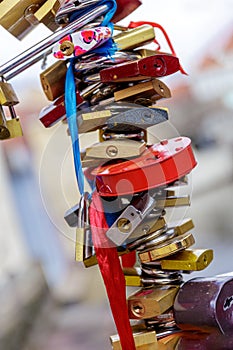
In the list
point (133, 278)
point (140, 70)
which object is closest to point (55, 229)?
point (133, 278)

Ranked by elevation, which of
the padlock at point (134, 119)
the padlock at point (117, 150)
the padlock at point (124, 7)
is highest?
the padlock at point (124, 7)

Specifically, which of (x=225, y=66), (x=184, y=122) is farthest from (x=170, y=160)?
(x=225, y=66)

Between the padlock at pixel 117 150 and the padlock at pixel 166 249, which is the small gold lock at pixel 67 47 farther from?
the padlock at pixel 166 249

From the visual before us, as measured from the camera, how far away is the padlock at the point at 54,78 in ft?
1.78

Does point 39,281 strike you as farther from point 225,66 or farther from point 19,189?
point 225,66

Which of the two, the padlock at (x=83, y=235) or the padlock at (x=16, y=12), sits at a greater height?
the padlock at (x=16, y=12)

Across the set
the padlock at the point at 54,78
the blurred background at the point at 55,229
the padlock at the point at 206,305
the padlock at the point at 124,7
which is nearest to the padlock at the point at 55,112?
the padlock at the point at 54,78

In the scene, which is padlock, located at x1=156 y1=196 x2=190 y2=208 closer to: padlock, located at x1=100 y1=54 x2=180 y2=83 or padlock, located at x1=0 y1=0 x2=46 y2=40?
padlock, located at x1=100 y1=54 x2=180 y2=83

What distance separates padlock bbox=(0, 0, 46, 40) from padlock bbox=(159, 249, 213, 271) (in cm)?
30

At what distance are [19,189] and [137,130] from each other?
954 millimetres

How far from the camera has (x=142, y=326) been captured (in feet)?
1.79

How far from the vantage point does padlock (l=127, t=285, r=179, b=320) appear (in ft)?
1.66

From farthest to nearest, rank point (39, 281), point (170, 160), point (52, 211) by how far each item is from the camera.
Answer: point (39, 281)
point (52, 211)
point (170, 160)

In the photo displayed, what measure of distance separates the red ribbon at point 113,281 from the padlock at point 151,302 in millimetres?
26
